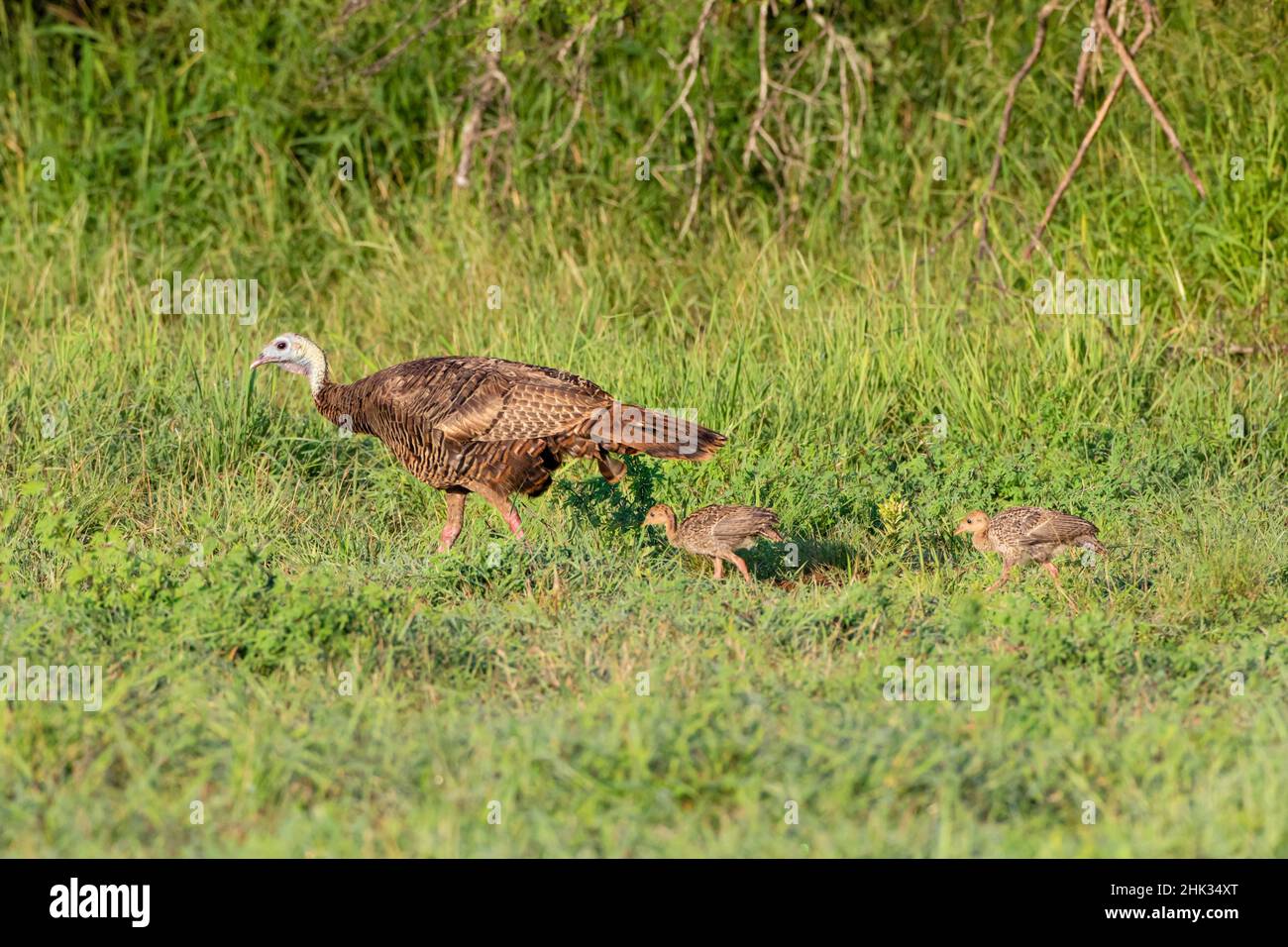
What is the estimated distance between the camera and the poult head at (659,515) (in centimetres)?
722

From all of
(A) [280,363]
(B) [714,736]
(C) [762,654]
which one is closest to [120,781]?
(B) [714,736]

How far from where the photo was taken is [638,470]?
7.74 meters

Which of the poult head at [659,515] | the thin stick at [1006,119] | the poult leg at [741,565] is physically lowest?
the poult leg at [741,565]

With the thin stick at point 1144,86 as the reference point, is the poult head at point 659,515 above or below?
below

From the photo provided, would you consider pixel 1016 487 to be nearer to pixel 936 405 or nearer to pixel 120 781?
pixel 936 405

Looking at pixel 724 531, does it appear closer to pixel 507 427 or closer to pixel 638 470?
pixel 638 470

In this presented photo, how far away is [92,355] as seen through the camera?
891 cm

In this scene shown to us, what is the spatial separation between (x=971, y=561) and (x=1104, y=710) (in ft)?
6.46

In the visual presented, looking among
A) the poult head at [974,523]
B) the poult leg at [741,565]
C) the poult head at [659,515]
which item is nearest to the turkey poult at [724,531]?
the poult leg at [741,565]

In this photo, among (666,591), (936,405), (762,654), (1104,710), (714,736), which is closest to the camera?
(714,736)

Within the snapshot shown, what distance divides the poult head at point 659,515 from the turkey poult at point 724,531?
0.12 meters

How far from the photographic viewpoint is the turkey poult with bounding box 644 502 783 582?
6887mm

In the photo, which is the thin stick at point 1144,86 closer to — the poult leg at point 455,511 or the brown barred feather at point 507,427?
the brown barred feather at point 507,427

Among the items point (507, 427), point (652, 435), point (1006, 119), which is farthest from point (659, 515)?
point (1006, 119)
